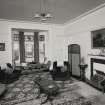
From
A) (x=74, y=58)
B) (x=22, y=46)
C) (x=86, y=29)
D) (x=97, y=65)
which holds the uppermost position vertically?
(x=86, y=29)

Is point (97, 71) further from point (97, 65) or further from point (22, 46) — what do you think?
point (22, 46)

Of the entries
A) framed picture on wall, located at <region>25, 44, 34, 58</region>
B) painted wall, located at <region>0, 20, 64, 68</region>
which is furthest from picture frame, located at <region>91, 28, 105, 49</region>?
framed picture on wall, located at <region>25, 44, 34, 58</region>

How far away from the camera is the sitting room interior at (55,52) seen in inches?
153

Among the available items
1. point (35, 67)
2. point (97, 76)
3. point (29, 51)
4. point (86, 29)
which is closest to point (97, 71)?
point (97, 76)

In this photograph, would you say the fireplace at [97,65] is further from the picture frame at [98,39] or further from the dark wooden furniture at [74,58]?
the dark wooden furniture at [74,58]

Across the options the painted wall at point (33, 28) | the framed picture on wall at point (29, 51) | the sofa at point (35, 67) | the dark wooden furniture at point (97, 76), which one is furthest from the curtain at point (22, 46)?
the dark wooden furniture at point (97, 76)

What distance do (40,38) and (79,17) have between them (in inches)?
169

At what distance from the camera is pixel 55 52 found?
306 inches

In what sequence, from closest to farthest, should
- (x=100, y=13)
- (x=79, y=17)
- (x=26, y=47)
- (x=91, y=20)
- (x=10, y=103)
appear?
1. (x=10, y=103)
2. (x=100, y=13)
3. (x=91, y=20)
4. (x=79, y=17)
5. (x=26, y=47)

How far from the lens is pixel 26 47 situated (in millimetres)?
9242

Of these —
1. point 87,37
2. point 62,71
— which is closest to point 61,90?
point 62,71

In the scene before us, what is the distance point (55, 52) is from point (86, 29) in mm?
2940

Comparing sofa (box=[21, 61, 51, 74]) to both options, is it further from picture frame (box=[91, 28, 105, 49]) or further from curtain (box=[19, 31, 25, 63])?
picture frame (box=[91, 28, 105, 49])

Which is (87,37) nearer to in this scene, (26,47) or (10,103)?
(10,103)
